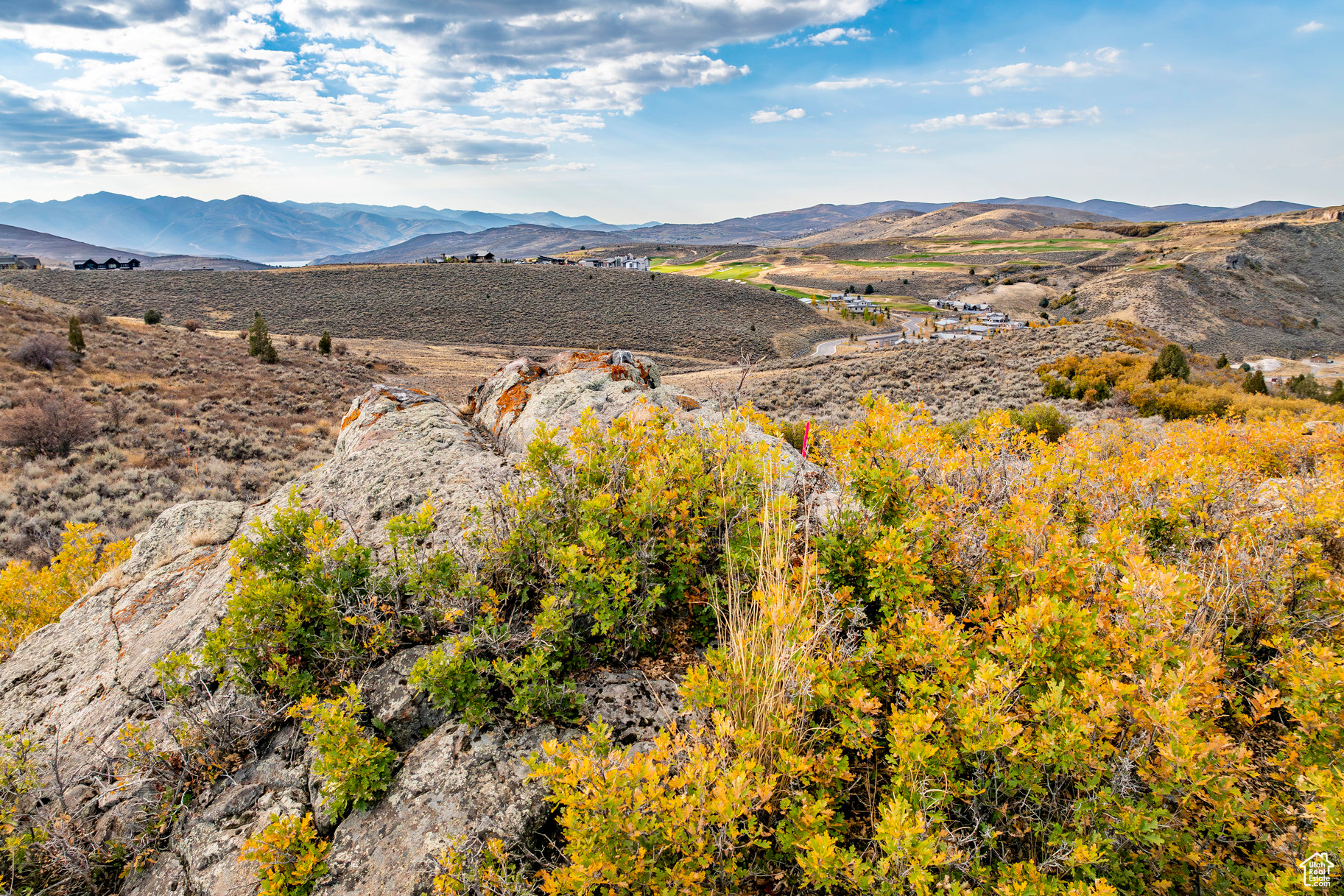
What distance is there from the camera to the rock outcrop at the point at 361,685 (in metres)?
2.44

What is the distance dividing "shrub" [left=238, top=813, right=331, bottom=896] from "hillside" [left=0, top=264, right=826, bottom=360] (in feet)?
201

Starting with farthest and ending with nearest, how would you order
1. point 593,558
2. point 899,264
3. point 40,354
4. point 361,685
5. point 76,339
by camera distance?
point 899,264 < point 76,339 < point 40,354 < point 593,558 < point 361,685

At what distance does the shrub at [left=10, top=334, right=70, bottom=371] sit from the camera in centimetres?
2133

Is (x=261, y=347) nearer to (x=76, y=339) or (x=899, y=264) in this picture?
(x=76, y=339)

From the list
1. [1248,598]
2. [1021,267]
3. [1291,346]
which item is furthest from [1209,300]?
[1248,598]

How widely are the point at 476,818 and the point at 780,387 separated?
1242 inches

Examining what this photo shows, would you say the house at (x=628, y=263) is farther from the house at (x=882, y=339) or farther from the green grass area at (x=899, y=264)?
the house at (x=882, y=339)

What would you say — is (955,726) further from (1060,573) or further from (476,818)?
(476,818)

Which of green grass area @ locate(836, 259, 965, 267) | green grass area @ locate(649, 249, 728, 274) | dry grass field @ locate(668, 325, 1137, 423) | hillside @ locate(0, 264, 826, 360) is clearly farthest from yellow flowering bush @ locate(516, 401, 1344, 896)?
green grass area @ locate(836, 259, 965, 267)

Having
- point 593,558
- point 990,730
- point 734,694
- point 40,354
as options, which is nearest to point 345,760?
point 593,558

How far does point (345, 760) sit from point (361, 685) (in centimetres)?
42

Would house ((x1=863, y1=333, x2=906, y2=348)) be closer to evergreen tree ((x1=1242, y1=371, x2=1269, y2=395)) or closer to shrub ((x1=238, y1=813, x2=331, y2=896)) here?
evergreen tree ((x1=1242, y1=371, x2=1269, y2=395))

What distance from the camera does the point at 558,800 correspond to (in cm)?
200

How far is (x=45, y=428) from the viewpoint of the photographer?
50.3 feet
